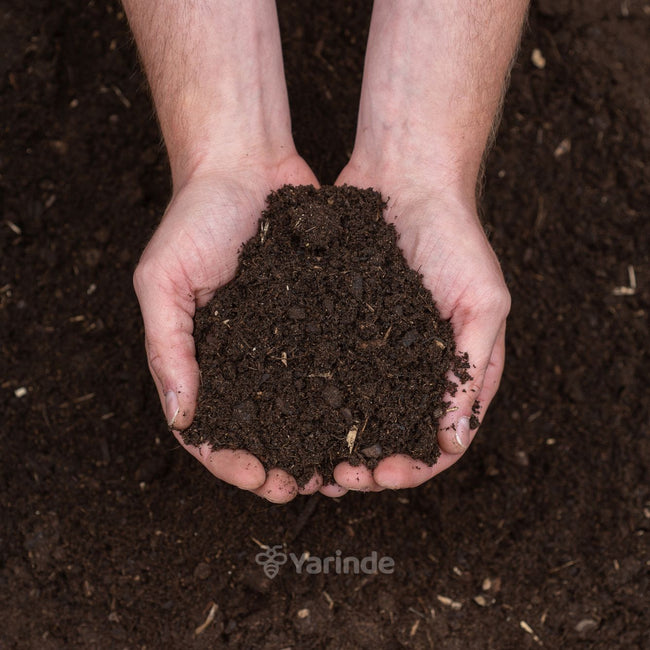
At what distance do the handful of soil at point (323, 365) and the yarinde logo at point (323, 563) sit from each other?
639mm

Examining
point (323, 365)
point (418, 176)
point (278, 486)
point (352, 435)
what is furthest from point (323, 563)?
point (418, 176)

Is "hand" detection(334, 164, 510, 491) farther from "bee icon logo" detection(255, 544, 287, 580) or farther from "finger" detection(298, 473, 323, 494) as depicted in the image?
"bee icon logo" detection(255, 544, 287, 580)

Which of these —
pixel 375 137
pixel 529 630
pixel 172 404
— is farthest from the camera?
pixel 529 630

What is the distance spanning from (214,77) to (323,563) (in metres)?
A: 1.80

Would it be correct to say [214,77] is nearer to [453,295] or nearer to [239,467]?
[453,295]

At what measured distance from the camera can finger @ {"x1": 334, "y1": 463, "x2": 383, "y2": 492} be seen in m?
2.16

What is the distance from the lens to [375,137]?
2.57m

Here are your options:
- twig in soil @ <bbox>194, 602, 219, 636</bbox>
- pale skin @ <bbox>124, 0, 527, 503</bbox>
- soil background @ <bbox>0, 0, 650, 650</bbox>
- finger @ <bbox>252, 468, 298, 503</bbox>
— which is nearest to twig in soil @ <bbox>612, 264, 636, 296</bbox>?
soil background @ <bbox>0, 0, 650, 650</bbox>

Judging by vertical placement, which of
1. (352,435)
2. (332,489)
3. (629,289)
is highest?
(352,435)

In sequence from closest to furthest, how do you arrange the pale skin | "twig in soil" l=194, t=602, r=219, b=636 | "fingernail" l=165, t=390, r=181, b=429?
1. "fingernail" l=165, t=390, r=181, b=429
2. the pale skin
3. "twig in soil" l=194, t=602, r=219, b=636

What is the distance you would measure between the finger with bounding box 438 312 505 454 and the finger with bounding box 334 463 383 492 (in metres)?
0.25

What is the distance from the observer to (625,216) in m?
3.23

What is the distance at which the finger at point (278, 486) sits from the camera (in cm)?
216

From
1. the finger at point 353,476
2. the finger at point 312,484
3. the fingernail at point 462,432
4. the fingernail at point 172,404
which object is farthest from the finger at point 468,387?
the fingernail at point 172,404
